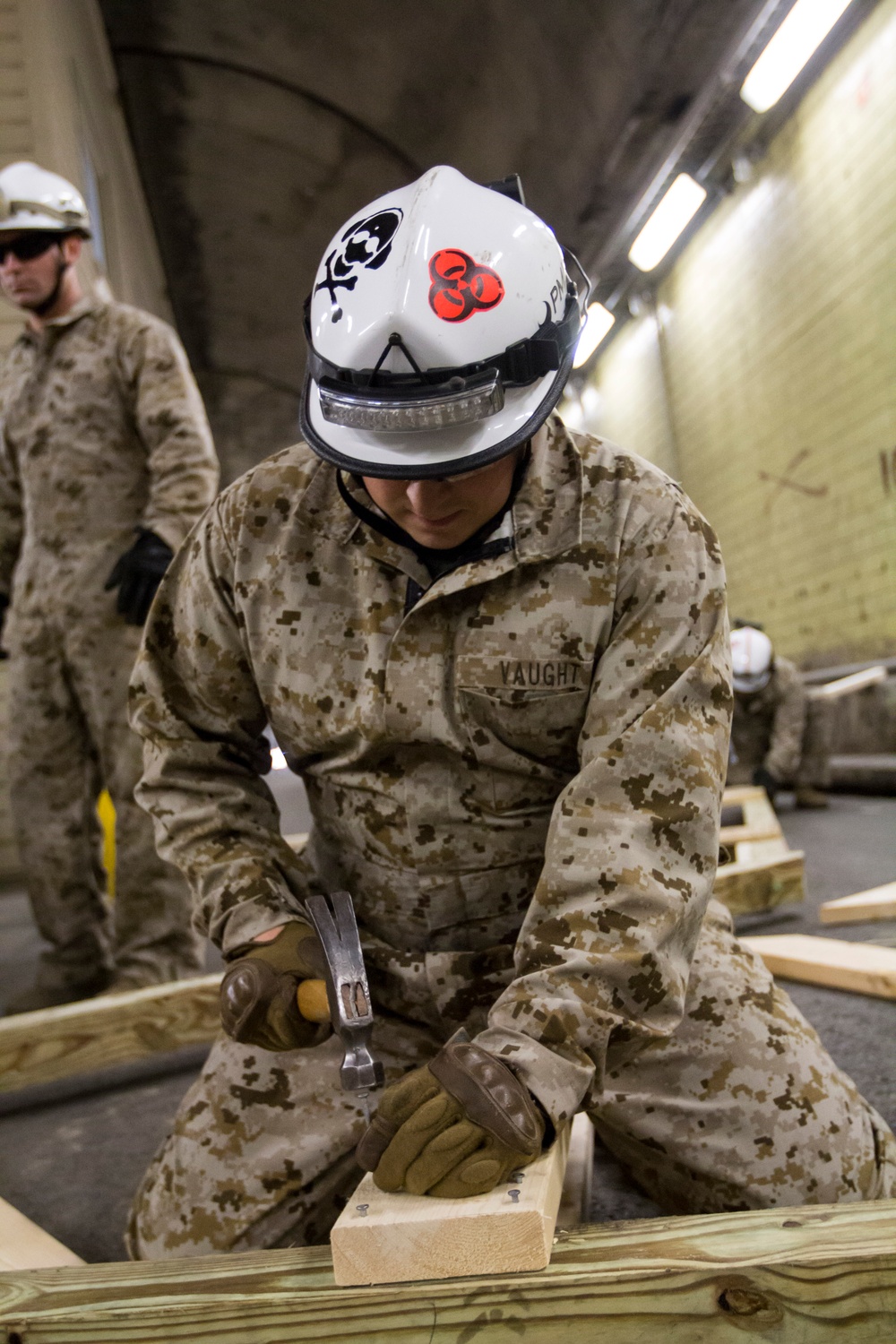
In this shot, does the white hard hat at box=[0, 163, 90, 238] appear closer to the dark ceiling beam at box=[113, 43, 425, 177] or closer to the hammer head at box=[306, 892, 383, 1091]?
the hammer head at box=[306, 892, 383, 1091]

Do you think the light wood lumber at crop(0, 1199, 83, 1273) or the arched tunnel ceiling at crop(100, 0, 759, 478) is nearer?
the light wood lumber at crop(0, 1199, 83, 1273)

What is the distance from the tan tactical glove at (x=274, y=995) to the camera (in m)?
1.41

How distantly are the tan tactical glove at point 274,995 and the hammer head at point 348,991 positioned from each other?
8 cm

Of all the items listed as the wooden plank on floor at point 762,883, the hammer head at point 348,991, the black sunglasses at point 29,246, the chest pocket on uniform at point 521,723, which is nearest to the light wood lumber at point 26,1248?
the hammer head at point 348,991

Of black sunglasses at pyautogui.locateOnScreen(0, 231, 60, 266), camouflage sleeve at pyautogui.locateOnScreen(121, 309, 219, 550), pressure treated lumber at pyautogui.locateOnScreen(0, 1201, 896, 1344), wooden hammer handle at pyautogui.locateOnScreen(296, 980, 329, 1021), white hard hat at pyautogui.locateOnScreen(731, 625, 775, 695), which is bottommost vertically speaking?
pressure treated lumber at pyautogui.locateOnScreen(0, 1201, 896, 1344)

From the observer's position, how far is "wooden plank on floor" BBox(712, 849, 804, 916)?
3.13 m

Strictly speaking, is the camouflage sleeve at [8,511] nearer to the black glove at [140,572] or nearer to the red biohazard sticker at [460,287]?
the black glove at [140,572]

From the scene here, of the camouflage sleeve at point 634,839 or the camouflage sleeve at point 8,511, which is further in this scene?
the camouflage sleeve at point 8,511

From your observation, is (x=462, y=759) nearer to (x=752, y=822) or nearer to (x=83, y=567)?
(x=83, y=567)

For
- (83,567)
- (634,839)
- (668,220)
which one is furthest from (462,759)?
(668,220)

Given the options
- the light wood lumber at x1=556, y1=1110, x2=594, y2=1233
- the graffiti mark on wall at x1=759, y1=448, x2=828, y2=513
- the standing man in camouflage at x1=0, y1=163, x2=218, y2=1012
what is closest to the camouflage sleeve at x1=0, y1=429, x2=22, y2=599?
the standing man in camouflage at x1=0, y1=163, x2=218, y2=1012

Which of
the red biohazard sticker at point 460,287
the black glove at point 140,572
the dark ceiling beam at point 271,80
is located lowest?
the black glove at point 140,572

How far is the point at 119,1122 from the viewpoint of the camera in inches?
94.8

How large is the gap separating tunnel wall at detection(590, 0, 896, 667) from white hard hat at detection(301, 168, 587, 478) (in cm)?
576
